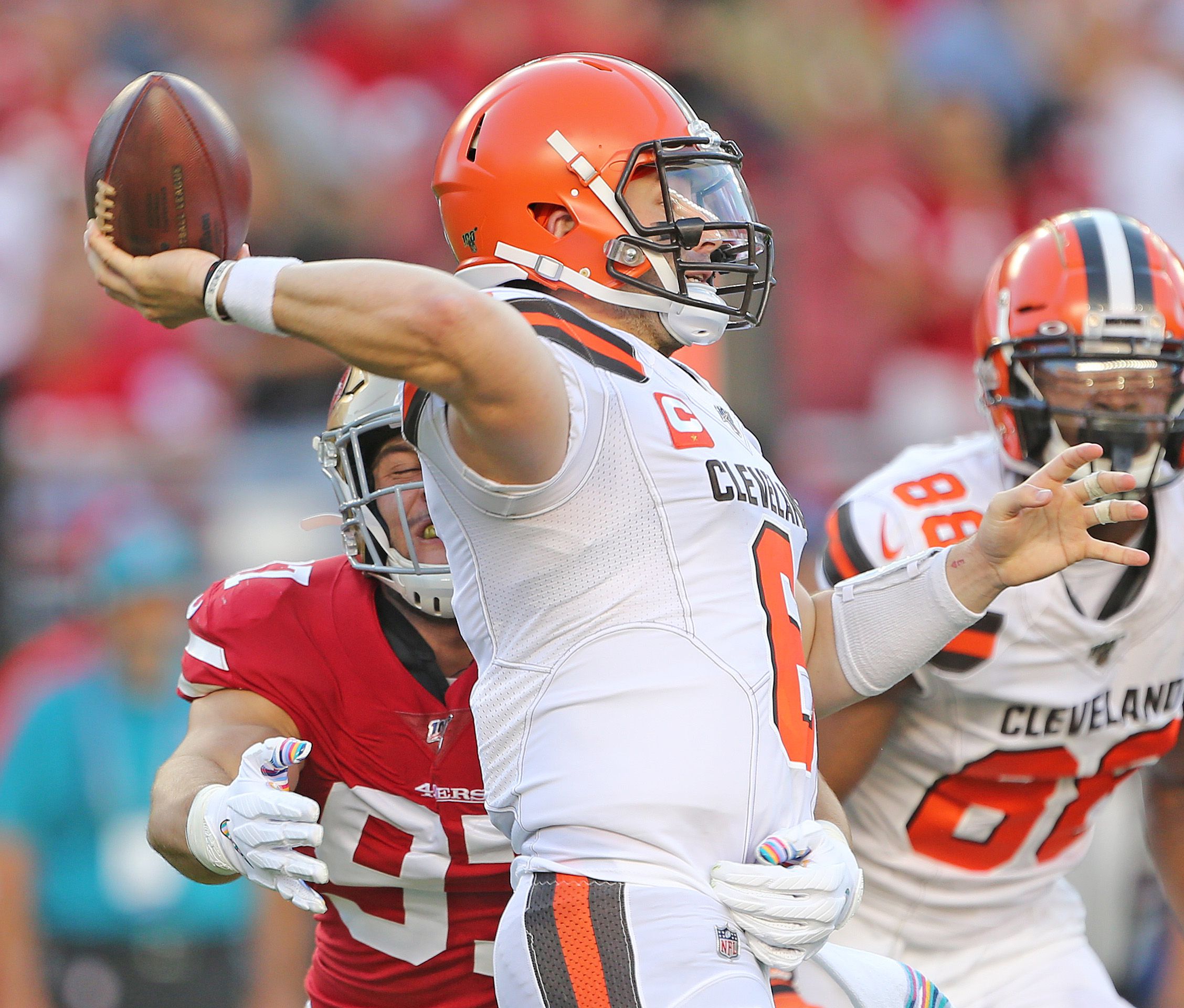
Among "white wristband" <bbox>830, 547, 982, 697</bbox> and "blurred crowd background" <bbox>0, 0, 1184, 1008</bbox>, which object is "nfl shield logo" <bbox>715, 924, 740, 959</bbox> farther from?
"blurred crowd background" <bbox>0, 0, 1184, 1008</bbox>

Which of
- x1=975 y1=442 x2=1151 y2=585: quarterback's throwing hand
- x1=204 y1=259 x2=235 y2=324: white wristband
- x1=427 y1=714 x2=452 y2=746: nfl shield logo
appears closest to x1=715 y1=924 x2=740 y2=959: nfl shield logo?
x1=975 y1=442 x2=1151 y2=585: quarterback's throwing hand

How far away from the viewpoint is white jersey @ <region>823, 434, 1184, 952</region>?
3.31 meters

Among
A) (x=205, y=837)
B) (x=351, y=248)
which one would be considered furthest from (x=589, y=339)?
(x=351, y=248)

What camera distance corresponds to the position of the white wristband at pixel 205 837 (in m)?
2.49

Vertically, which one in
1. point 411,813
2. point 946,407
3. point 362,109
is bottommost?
point 946,407

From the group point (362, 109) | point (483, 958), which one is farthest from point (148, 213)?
point (362, 109)

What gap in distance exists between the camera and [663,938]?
2.12m

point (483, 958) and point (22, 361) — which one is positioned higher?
point (22, 361)

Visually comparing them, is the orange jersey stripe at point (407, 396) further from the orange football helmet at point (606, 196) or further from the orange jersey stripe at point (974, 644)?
the orange jersey stripe at point (974, 644)

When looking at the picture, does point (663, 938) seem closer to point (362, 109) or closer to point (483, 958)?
point (483, 958)

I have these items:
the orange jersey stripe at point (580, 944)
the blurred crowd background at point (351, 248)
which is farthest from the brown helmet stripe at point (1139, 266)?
the blurred crowd background at point (351, 248)

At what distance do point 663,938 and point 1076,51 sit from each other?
765 cm

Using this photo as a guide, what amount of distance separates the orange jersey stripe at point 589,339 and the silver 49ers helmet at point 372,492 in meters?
0.67

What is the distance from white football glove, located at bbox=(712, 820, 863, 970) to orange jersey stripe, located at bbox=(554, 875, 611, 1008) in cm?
18
